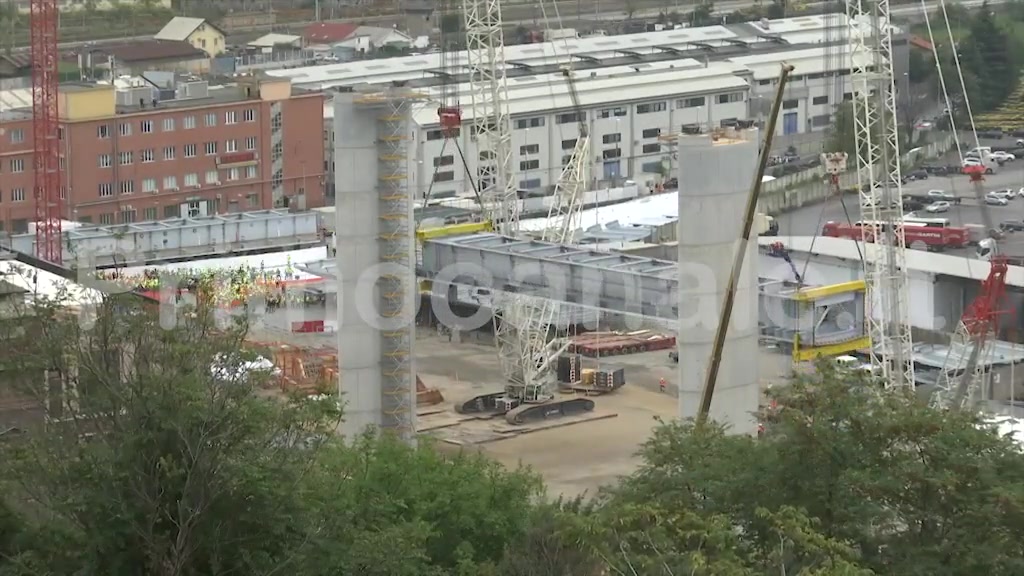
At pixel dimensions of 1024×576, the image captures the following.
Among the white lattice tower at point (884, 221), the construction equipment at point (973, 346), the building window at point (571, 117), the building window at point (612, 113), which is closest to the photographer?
the construction equipment at point (973, 346)

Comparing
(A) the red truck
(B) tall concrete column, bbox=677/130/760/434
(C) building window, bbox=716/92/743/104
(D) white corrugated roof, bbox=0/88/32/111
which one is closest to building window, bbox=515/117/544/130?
(C) building window, bbox=716/92/743/104

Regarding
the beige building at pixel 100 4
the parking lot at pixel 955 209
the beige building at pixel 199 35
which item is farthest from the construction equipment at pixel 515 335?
the beige building at pixel 100 4

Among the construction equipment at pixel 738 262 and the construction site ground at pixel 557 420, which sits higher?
the construction equipment at pixel 738 262

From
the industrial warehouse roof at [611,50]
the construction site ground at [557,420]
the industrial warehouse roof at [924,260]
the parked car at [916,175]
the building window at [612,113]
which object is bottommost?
the construction site ground at [557,420]

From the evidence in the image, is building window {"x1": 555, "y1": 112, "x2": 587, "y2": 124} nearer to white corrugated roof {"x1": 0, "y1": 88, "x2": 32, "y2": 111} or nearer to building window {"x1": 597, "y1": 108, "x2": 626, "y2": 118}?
building window {"x1": 597, "y1": 108, "x2": 626, "y2": 118}

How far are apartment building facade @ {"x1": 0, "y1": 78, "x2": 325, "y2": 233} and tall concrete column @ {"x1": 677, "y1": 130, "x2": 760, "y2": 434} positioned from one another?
9.77 m

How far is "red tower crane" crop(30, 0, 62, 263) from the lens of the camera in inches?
574

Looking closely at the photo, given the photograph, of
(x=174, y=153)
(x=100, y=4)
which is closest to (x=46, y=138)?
(x=174, y=153)

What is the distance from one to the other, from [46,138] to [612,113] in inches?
243

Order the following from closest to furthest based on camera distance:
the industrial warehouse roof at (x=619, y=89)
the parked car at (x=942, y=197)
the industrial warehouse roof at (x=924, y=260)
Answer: the industrial warehouse roof at (x=924, y=260)
the parked car at (x=942, y=197)
the industrial warehouse roof at (x=619, y=89)

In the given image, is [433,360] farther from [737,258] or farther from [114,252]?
[737,258]

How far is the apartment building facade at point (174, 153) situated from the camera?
16.8 m

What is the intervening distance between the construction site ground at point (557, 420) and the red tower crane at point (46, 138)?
221cm

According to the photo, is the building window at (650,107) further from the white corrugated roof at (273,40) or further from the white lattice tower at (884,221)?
the white lattice tower at (884,221)
